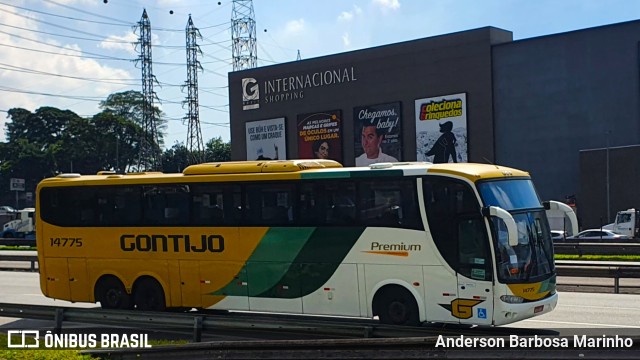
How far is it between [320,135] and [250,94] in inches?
413

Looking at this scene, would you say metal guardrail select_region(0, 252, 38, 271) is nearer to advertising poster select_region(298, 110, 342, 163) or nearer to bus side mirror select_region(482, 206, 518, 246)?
bus side mirror select_region(482, 206, 518, 246)

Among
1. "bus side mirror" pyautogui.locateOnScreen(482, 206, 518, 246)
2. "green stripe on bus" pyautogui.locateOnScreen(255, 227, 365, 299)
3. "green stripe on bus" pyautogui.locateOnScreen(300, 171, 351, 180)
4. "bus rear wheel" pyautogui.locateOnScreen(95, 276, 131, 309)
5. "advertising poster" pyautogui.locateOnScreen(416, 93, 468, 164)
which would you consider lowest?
"bus rear wheel" pyautogui.locateOnScreen(95, 276, 131, 309)

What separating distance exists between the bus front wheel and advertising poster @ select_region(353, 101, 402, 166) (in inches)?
1929

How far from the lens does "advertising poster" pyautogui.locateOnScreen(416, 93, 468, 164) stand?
58.9m

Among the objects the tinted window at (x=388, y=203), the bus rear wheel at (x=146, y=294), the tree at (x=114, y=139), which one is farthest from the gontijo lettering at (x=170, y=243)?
the tree at (x=114, y=139)

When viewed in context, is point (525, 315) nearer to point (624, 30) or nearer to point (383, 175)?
point (383, 175)

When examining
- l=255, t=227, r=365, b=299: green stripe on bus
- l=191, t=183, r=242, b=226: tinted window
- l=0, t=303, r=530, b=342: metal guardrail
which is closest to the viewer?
l=0, t=303, r=530, b=342: metal guardrail

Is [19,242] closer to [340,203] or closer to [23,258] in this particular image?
[23,258]

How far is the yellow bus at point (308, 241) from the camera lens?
11.9m

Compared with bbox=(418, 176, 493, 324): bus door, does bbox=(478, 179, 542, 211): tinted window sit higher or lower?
higher

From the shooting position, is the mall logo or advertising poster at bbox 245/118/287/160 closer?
advertising poster at bbox 245/118/287/160

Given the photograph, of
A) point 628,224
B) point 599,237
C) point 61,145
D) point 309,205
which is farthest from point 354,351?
point 61,145

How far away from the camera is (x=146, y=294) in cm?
1560

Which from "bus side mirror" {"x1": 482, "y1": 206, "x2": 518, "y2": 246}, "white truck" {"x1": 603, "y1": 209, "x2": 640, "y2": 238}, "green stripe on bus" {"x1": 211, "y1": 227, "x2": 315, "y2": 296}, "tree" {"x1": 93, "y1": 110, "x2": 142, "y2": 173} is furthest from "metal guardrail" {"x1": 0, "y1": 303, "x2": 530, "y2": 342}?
"tree" {"x1": 93, "y1": 110, "x2": 142, "y2": 173}
